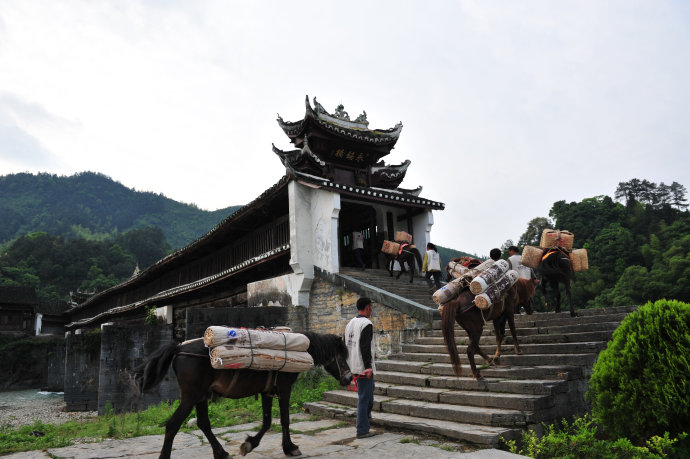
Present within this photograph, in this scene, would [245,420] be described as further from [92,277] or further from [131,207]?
[131,207]

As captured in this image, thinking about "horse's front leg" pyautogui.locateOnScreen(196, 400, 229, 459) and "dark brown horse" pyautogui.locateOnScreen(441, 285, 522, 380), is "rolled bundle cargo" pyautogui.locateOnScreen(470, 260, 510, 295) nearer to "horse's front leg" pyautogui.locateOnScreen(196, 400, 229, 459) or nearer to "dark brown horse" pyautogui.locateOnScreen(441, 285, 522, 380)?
"dark brown horse" pyautogui.locateOnScreen(441, 285, 522, 380)

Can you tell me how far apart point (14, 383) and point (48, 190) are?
90143 millimetres

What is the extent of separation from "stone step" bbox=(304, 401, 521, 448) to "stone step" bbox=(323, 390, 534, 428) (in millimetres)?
71

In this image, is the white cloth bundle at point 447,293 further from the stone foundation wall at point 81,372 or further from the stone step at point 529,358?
the stone foundation wall at point 81,372

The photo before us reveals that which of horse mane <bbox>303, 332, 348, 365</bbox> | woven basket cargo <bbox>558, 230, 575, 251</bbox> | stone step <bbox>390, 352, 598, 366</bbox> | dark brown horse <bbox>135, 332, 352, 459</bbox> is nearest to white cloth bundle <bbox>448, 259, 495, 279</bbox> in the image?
stone step <bbox>390, 352, 598, 366</bbox>

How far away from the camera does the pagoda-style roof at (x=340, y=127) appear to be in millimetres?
14055

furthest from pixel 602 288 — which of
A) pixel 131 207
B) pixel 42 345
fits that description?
pixel 131 207

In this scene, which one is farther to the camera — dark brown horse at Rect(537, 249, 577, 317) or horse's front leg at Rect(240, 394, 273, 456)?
dark brown horse at Rect(537, 249, 577, 317)

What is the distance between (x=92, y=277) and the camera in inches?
2261

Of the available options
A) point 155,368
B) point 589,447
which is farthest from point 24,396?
point 589,447

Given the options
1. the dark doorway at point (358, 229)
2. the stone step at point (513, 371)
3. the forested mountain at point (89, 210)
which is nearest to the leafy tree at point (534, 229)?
the dark doorway at point (358, 229)

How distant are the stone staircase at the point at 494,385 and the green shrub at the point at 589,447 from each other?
0.32 m

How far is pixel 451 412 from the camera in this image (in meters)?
5.46

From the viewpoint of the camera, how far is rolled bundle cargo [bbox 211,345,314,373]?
458 centimetres
